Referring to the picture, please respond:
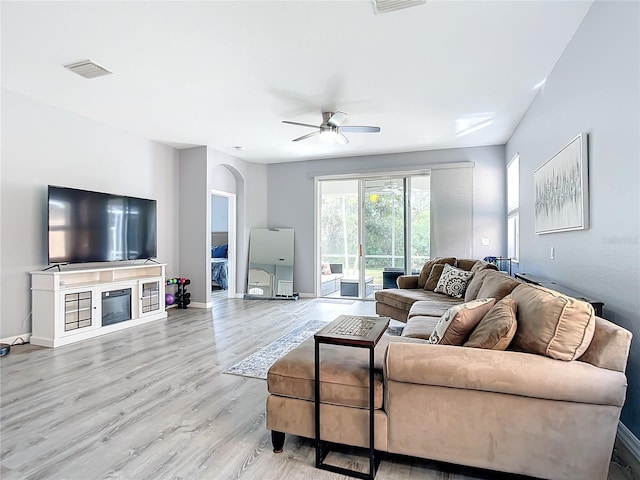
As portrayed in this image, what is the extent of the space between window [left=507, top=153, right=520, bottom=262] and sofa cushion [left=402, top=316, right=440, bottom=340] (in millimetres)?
2744

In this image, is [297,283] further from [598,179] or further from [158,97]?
[598,179]

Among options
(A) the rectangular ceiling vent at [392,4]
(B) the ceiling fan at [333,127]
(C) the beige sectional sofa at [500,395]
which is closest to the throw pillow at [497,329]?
(C) the beige sectional sofa at [500,395]

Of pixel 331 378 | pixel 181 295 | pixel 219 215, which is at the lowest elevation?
pixel 181 295

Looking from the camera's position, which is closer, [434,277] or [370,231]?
[434,277]

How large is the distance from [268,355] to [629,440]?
2714 mm

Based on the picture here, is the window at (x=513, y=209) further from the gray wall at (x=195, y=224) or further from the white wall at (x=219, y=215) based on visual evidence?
the white wall at (x=219, y=215)

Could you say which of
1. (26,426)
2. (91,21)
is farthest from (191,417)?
(91,21)

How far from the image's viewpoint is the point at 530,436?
60.1 inches

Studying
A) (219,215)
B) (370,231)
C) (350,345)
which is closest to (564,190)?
(350,345)

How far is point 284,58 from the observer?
3.03 m

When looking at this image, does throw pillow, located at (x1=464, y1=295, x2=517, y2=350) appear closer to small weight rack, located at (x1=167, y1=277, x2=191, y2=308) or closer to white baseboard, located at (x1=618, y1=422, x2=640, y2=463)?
white baseboard, located at (x1=618, y1=422, x2=640, y2=463)

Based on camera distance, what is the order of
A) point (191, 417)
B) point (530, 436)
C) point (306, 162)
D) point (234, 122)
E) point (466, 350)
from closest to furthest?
point (530, 436) < point (466, 350) < point (191, 417) < point (234, 122) < point (306, 162)

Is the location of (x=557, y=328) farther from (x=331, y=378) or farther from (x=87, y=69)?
(x=87, y=69)

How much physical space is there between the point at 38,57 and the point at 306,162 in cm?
457
